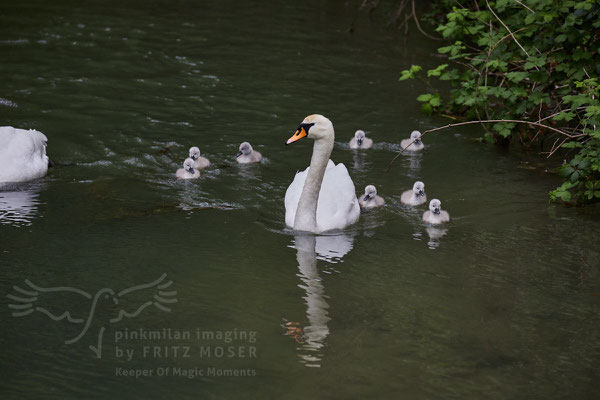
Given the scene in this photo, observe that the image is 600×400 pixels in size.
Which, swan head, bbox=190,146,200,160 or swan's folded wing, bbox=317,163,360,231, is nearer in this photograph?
swan's folded wing, bbox=317,163,360,231

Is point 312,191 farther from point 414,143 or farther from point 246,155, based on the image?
point 414,143

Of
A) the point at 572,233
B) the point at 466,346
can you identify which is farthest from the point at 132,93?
the point at 466,346

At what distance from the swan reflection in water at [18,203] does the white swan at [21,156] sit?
0.14 m

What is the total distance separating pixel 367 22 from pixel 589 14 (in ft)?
33.6

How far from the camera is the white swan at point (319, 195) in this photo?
859cm

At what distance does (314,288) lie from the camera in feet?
23.5

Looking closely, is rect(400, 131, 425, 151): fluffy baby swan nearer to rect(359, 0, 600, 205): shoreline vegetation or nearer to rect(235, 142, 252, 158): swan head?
rect(359, 0, 600, 205): shoreline vegetation

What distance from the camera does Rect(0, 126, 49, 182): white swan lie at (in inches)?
383

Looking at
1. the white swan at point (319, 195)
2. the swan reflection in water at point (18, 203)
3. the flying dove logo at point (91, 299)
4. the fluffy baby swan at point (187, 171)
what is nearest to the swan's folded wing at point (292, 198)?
the white swan at point (319, 195)

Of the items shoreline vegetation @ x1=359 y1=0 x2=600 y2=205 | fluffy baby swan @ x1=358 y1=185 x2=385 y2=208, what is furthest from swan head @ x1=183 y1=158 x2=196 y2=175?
shoreline vegetation @ x1=359 y1=0 x2=600 y2=205

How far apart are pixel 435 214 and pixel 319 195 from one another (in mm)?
1283

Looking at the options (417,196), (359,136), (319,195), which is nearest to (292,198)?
(319,195)

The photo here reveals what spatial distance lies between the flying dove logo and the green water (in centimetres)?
3

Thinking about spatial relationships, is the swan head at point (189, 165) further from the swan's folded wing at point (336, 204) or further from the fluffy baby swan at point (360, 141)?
the fluffy baby swan at point (360, 141)
